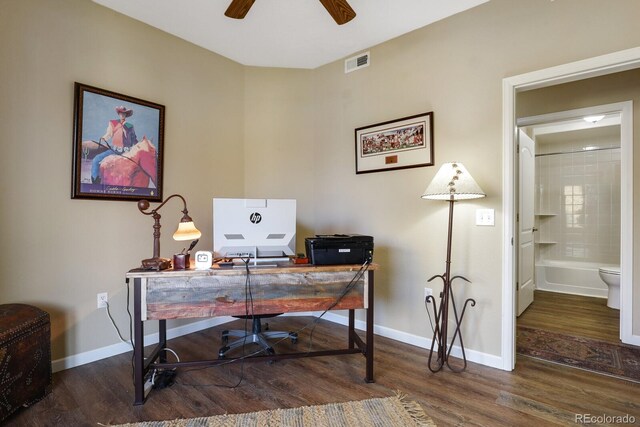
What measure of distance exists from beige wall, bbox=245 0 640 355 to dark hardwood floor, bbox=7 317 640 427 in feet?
1.24

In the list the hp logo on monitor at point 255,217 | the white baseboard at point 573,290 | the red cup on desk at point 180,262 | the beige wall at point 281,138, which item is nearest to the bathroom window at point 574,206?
the white baseboard at point 573,290

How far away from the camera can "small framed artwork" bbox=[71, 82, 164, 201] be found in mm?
2225

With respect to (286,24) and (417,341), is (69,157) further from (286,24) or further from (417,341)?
(417,341)

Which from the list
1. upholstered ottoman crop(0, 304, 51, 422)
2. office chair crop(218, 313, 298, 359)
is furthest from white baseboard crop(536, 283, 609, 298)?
upholstered ottoman crop(0, 304, 51, 422)

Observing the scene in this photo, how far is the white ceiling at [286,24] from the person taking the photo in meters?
2.32

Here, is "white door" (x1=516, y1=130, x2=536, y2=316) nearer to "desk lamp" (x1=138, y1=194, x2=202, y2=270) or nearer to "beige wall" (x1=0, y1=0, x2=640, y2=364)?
"beige wall" (x1=0, y1=0, x2=640, y2=364)

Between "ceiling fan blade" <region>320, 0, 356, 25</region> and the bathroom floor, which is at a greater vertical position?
"ceiling fan blade" <region>320, 0, 356, 25</region>

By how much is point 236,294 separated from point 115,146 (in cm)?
156

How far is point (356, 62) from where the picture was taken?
9.94 feet

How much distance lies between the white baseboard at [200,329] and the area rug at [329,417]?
82cm

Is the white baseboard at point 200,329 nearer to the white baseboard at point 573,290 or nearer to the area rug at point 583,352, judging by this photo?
the area rug at point 583,352

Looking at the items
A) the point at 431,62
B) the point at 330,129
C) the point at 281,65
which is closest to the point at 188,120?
the point at 281,65

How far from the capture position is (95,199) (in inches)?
90.8

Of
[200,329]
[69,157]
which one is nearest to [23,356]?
[69,157]
